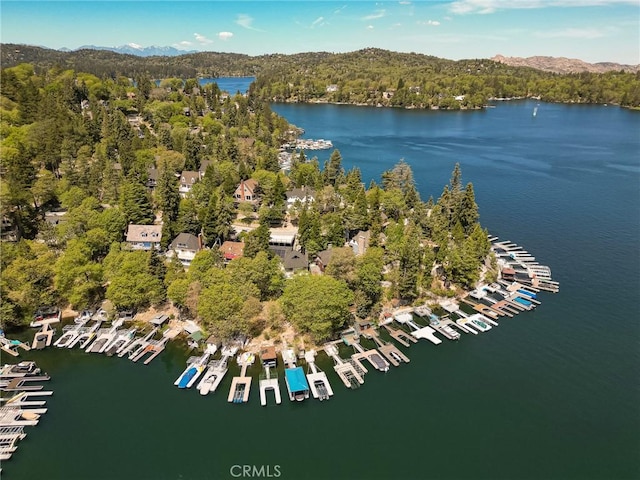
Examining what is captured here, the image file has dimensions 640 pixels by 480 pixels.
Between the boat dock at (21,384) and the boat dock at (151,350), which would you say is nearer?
the boat dock at (21,384)

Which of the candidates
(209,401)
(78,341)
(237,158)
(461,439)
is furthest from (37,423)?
(237,158)

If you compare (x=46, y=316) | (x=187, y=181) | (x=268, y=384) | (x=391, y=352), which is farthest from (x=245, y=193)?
(x=268, y=384)

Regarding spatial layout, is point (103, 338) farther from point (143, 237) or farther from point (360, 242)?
point (360, 242)

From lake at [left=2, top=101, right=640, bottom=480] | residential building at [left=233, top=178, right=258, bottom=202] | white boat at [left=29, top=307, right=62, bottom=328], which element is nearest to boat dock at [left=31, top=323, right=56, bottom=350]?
white boat at [left=29, top=307, right=62, bottom=328]

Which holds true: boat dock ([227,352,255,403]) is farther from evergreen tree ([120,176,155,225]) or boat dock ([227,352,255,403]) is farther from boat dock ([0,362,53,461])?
evergreen tree ([120,176,155,225])

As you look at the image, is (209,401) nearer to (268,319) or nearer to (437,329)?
(268,319)

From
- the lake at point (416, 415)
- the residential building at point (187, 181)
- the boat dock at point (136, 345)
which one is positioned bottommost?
the lake at point (416, 415)

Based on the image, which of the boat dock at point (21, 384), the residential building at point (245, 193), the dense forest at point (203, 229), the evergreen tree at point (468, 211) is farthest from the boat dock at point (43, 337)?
the evergreen tree at point (468, 211)

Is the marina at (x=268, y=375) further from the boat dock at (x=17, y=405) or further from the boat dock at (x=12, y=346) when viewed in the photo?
the boat dock at (x=12, y=346)
